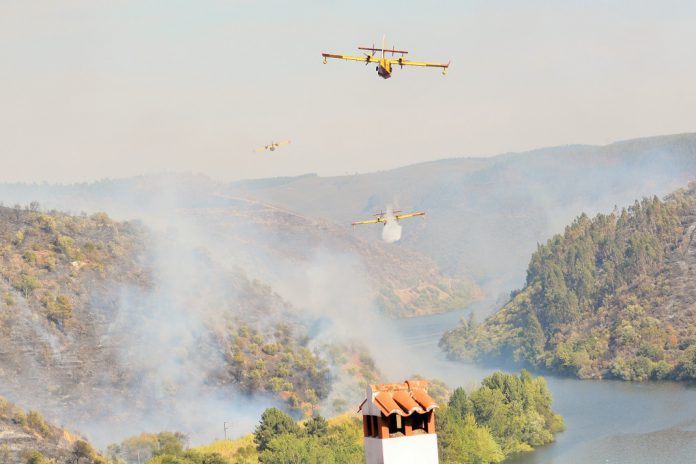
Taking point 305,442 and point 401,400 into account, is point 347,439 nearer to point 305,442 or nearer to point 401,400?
point 305,442

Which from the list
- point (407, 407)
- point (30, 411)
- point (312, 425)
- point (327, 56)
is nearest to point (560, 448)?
point (312, 425)

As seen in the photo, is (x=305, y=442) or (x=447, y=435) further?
(x=447, y=435)

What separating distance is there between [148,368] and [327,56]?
Answer: 98.2 m

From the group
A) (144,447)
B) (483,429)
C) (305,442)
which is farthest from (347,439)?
(483,429)

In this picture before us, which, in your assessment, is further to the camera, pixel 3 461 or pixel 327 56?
pixel 3 461

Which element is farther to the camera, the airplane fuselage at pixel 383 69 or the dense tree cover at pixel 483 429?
the dense tree cover at pixel 483 429

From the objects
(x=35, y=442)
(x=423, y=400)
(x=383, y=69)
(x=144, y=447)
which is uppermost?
(x=383, y=69)

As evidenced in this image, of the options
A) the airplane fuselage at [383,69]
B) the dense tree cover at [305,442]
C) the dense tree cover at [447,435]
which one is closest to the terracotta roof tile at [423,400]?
the airplane fuselage at [383,69]

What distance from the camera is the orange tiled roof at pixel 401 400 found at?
225 ft

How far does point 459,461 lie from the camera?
170625mm

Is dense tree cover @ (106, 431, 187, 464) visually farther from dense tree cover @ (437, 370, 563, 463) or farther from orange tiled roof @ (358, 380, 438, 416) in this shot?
orange tiled roof @ (358, 380, 438, 416)

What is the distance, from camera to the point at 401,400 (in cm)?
6988

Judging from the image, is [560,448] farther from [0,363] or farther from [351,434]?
[0,363]

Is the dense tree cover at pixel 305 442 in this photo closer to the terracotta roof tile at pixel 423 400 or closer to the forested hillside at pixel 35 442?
the forested hillside at pixel 35 442
